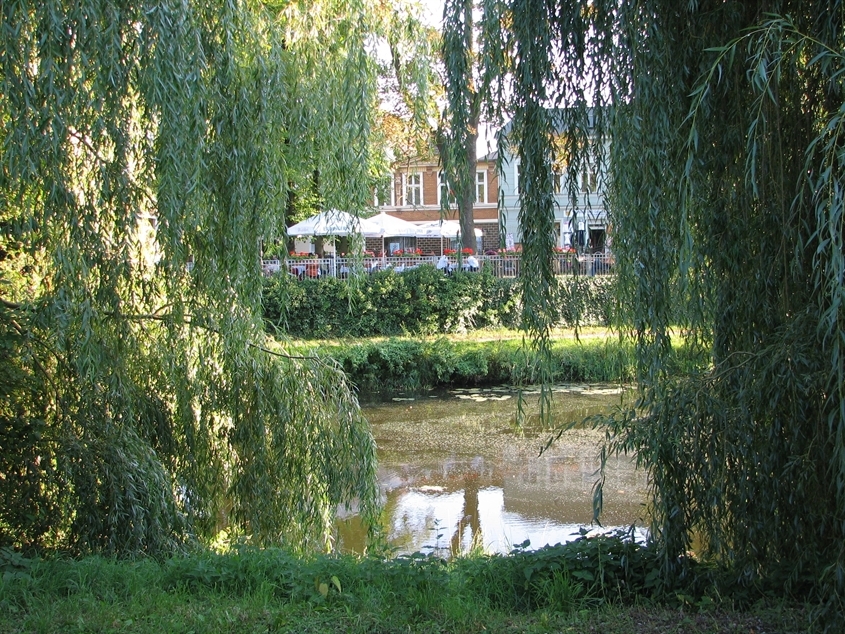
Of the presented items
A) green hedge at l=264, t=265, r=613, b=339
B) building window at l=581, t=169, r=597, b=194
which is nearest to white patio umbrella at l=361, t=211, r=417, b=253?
green hedge at l=264, t=265, r=613, b=339

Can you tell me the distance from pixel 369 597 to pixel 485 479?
5.94 metres

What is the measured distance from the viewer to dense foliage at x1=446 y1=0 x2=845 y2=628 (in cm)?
306

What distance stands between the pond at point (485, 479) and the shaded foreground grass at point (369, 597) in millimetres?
1666

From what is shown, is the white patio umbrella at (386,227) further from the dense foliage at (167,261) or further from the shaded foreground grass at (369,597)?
the shaded foreground grass at (369,597)

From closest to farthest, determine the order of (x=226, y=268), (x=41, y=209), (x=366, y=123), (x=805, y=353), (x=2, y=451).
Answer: (x=805, y=353)
(x=41, y=209)
(x=226, y=268)
(x=2, y=451)
(x=366, y=123)

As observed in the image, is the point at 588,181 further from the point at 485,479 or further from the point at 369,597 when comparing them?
the point at 485,479

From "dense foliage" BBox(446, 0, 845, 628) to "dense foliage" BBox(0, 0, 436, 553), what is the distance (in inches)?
63.8

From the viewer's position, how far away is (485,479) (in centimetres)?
949

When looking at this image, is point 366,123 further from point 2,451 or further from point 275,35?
point 2,451

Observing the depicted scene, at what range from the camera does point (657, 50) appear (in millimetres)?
3248

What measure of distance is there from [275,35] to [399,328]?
39.2ft

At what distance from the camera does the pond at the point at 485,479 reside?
762cm

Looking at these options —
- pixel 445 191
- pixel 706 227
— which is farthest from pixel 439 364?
pixel 445 191

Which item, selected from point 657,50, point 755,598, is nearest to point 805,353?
point 755,598
